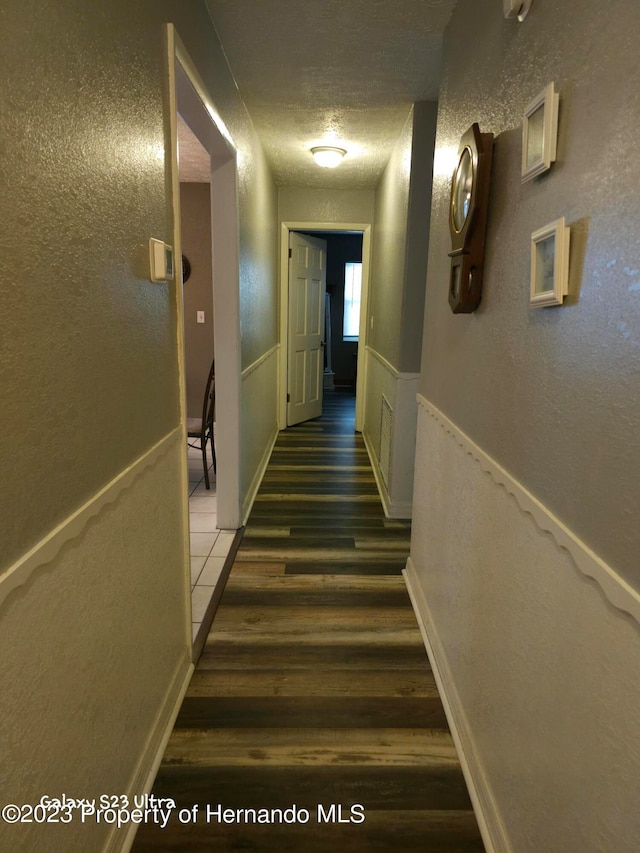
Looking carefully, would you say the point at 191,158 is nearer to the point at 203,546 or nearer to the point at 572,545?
the point at 203,546

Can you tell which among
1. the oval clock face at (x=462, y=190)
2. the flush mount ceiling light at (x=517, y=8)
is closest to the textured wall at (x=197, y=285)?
the oval clock face at (x=462, y=190)

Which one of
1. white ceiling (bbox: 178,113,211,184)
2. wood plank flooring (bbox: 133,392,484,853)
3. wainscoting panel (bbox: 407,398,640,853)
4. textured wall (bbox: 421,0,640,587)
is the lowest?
wood plank flooring (bbox: 133,392,484,853)

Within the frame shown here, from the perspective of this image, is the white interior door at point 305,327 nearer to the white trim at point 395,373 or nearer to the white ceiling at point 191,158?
the white ceiling at point 191,158

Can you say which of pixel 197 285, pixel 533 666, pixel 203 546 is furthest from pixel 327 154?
pixel 533 666

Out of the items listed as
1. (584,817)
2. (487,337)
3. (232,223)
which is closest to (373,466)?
(232,223)

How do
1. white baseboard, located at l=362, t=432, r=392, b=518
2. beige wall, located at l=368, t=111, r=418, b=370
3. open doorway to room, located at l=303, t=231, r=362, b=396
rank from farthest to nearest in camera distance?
open doorway to room, located at l=303, t=231, r=362, b=396 < white baseboard, located at l=362, t=432, r=392, b=518 < beige wall, located at l=368, t=111, r=418, b=370

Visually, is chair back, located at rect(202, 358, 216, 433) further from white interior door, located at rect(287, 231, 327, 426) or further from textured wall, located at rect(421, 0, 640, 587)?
textured wall, located at rect(421, 0, 640, 587)

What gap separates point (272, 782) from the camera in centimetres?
144

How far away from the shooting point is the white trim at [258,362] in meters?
3.10

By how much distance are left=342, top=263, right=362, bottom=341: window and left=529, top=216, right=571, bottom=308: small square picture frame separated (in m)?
6.61

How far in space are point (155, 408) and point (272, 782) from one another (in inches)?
44.7

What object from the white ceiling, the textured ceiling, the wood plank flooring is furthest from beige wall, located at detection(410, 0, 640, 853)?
the white ceiling

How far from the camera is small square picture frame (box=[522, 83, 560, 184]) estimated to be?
3.25ft

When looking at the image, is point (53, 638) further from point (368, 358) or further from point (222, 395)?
point (368, 358)
